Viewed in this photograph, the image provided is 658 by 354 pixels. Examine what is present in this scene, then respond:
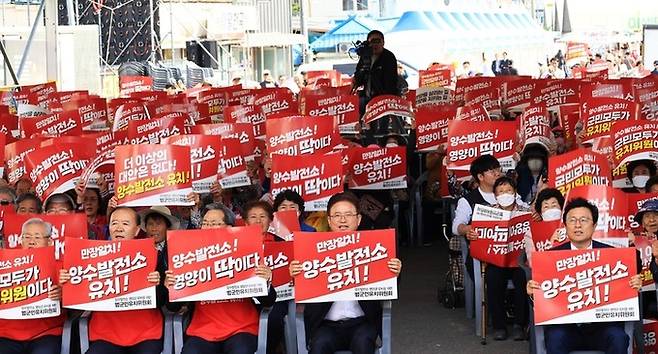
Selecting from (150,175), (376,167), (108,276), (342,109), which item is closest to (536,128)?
(376,167)

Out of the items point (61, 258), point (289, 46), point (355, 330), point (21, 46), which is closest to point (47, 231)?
point (61, 258)

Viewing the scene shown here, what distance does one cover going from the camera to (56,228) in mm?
8508

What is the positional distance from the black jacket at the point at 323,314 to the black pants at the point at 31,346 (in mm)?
1379

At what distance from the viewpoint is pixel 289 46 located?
1610 inches

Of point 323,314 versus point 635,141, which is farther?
point 635,141

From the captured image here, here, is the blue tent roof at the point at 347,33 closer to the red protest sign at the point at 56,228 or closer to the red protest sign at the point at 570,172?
the red protest sign at the point at 570,172

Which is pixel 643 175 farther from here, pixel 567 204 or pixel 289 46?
pixel 289 46

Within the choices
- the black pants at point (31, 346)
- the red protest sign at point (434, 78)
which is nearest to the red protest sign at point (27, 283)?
the black pants at point (31, 346)

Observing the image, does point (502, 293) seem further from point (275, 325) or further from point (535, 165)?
point (535, 165)

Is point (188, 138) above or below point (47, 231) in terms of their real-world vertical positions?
above

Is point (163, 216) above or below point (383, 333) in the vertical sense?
above

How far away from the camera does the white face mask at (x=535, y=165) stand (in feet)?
36.8

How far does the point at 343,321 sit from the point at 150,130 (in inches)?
192

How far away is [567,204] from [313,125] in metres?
3.91
